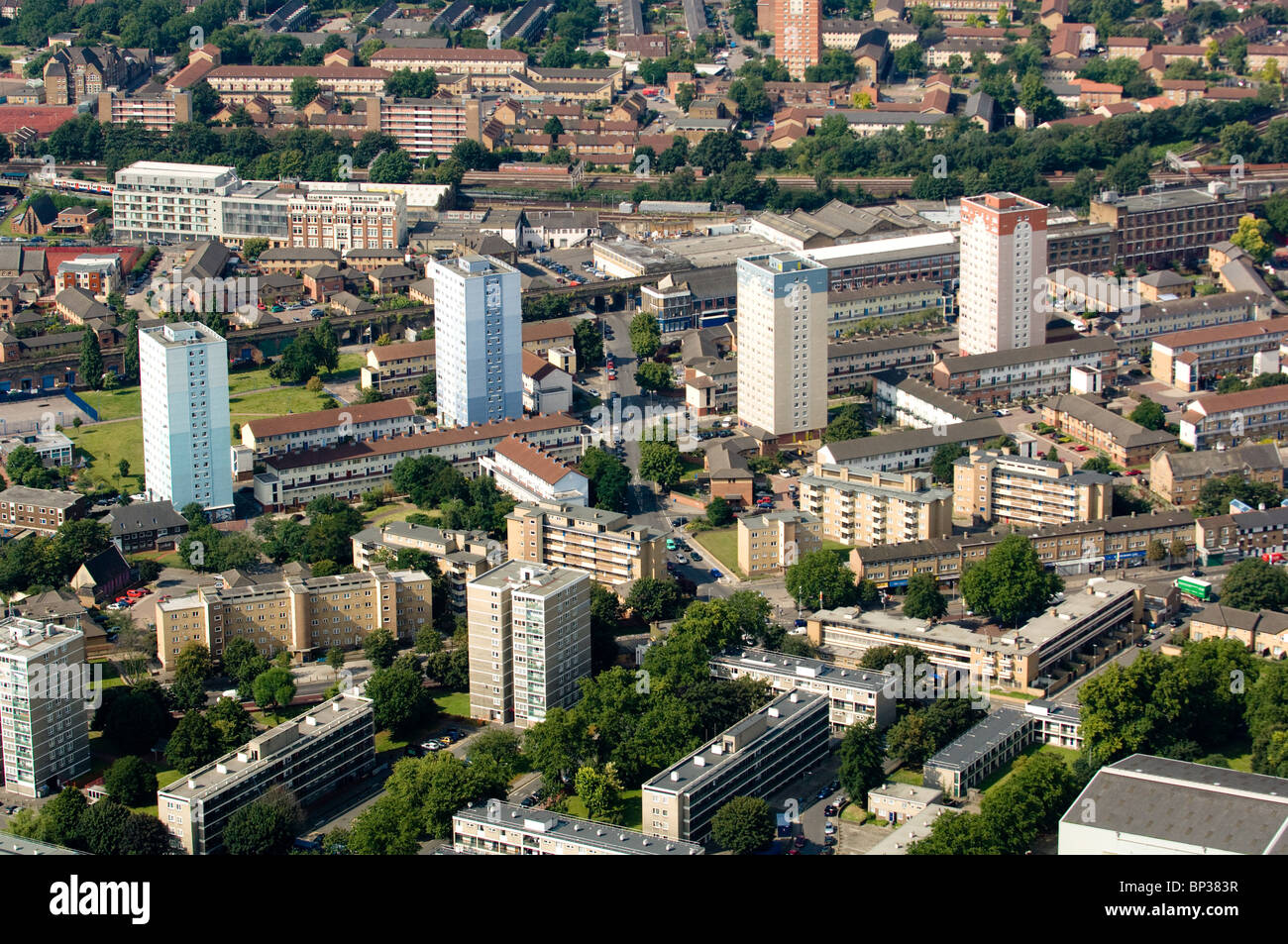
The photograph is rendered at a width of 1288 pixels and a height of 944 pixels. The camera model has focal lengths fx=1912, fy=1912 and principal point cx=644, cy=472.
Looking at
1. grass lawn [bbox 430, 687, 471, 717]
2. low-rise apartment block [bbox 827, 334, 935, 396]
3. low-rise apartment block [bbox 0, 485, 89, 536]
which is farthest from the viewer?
low-rise apartment block [bbox 827, 334, 935, 396]

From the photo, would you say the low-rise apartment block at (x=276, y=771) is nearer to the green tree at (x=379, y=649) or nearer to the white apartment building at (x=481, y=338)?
the green tree at (x=379, y=649)

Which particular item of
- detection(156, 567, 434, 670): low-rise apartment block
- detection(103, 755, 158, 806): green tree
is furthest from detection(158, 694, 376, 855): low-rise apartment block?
detection(156, 567, 434, 670): low-rise apartment block

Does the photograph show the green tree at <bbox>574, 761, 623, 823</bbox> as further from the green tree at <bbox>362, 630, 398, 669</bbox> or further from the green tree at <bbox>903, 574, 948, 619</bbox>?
the green tree at <bbox>903, 574, 948, 619</bbox>

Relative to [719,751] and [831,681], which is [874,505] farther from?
[719,751]

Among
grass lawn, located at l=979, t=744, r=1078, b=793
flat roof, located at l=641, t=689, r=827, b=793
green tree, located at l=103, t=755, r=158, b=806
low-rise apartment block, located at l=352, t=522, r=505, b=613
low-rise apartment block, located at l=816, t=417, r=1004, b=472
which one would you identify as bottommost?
grass lawn, located at l=979, t=744, r=1078, b=793

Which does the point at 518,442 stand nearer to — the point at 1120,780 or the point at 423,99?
the point at 1120,780

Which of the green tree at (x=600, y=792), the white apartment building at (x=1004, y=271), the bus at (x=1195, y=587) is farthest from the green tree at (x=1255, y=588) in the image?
the white apartment building at (x=1004, y=271)
